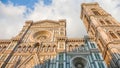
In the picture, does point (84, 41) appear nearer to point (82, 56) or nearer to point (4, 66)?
point (82, 56)

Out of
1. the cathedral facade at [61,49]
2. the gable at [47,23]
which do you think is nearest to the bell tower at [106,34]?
the cathedral facade at [61,49]

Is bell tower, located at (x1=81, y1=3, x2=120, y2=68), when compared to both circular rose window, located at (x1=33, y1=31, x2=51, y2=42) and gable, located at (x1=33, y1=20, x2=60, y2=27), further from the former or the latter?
circular rose window, located at (x1=33, y1=31, x2=51, y2=42)

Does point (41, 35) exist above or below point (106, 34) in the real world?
below

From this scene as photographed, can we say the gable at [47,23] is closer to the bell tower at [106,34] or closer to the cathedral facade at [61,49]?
the cathedral facade at [61,49]

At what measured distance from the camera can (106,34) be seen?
61.9 ft

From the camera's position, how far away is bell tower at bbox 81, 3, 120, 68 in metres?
16.0

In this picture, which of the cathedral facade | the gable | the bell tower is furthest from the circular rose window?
the bell tower

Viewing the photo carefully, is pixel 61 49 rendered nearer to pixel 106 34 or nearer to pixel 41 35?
pixel 106 34

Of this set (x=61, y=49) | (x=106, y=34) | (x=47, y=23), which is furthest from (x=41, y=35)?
(x=106, y=34)

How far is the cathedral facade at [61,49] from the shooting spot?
16062mm

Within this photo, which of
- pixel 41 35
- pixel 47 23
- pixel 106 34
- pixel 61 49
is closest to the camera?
pixel 61 49

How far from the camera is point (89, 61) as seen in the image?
16234 mm

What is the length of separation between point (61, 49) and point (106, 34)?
532cm

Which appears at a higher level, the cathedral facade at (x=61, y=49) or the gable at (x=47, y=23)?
the gable at (x=47, y=23)
